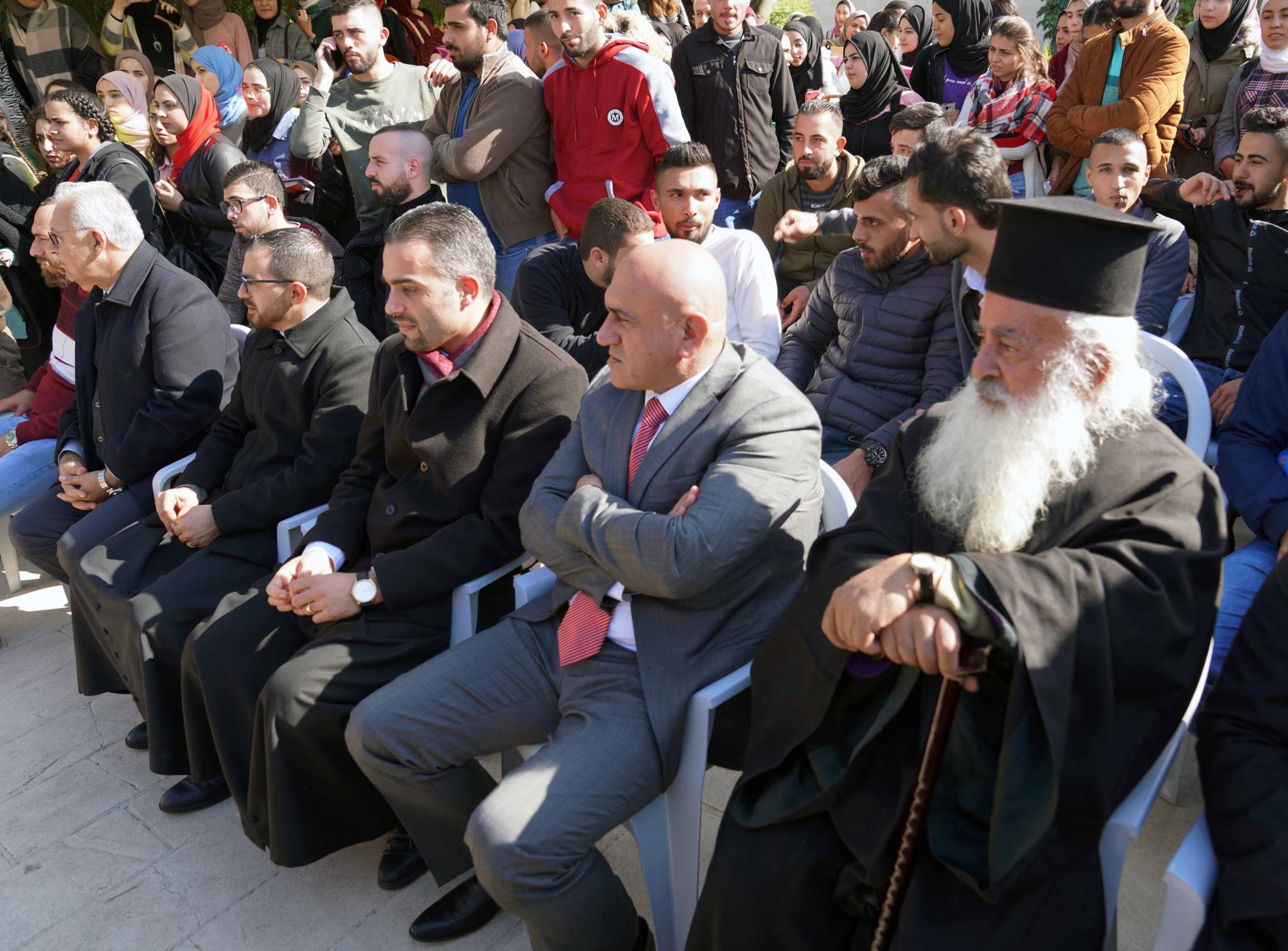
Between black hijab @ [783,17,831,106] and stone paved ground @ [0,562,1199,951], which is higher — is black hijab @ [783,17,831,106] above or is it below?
above

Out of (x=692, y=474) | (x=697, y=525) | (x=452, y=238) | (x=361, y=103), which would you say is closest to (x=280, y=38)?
(x=361, y=103)

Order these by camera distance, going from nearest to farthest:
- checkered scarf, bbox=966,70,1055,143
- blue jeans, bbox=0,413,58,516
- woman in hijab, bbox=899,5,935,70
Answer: blue jeans, bbox=0,413,58,516
checkered scarf, bbox=966,70,1055,143
woman in hijab, bbox=899,5,935,70

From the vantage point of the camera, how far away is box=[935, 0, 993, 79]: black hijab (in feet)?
23.4

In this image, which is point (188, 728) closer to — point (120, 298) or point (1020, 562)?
point (120, 298)

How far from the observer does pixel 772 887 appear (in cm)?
199

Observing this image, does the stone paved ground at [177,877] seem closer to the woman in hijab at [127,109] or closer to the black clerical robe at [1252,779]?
the black clerical robe at [1252,779]

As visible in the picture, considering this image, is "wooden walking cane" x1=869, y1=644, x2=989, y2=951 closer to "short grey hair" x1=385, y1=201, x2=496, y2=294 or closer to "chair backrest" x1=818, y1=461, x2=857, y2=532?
"chair backrest" x1=818, y1=461, x2=857, y2=532

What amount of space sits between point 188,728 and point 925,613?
2482mm

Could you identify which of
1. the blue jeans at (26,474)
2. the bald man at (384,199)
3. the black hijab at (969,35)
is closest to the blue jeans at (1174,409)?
the bald man at (384,199)

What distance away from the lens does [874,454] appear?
10.9ft

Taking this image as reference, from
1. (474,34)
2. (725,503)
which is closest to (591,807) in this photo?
(725,503)

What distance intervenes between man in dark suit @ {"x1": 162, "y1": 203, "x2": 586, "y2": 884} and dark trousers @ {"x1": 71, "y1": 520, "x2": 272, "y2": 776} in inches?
7.7

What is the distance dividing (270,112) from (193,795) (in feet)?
16.3

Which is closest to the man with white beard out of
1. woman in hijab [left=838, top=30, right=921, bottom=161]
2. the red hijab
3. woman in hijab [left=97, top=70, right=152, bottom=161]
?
woman in hijab [left=838, top=30, right=921, bottom=161]
